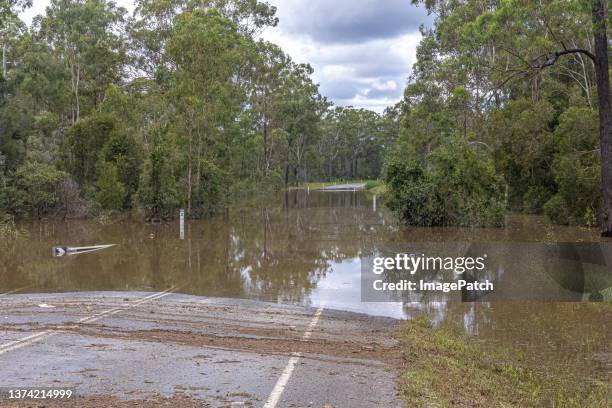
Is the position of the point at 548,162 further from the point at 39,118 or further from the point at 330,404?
the point at 39,118

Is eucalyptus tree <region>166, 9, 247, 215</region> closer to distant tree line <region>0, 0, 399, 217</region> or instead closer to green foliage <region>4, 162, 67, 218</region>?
distant tree line <region>0, 0, 399, 217</region>

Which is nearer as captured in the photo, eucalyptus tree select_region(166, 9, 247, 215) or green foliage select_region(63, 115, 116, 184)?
eucalyptus tree select_region(166, 9, 247, 215)

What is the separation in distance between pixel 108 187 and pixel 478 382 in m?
29.7

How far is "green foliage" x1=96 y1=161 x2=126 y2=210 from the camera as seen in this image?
109ft

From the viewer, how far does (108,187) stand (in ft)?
109

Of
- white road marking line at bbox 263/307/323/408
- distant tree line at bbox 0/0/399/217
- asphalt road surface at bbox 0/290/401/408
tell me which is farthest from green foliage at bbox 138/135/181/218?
white road marking line at bbox 263/307/323/408

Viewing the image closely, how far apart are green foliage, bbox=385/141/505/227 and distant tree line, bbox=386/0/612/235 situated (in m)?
0.05

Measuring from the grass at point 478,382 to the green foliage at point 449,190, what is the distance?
1870cm

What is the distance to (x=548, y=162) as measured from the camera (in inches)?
1193

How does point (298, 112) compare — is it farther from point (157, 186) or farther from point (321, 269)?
point (321, 269)

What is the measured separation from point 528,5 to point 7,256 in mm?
18702

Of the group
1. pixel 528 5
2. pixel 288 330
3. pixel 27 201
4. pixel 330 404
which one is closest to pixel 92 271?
pixel 288 330

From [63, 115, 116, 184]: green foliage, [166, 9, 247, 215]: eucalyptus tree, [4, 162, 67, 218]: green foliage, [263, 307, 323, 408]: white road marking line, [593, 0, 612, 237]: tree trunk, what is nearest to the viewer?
[263, 307, 323, 408]: white road marking line

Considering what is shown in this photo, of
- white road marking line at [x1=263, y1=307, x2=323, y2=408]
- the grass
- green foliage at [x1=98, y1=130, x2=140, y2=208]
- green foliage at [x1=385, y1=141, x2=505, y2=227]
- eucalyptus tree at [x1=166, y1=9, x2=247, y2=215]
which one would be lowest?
the grass
